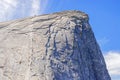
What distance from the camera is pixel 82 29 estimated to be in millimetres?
19172

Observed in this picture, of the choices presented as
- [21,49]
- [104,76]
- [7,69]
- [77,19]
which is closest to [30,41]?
[21,49]

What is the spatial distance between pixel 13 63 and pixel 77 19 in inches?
166

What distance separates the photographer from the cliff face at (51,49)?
16.7 metres

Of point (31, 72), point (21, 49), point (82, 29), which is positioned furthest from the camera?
point (82, 29)

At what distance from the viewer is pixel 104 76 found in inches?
766

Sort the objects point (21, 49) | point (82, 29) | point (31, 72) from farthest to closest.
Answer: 1. point (82, 29)
2. point (21, 49)
3. point (31, 72)

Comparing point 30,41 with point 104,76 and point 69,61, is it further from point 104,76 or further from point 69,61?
point 104,76

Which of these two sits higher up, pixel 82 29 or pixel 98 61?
pixel 82 29

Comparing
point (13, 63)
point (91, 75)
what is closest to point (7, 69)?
point (13, 63)

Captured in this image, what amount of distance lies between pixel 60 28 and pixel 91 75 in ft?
9.37

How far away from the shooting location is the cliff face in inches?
659

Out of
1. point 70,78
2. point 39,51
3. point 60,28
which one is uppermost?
point 60,28

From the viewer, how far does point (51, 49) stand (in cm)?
1712

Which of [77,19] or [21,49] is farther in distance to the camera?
[77,19]
